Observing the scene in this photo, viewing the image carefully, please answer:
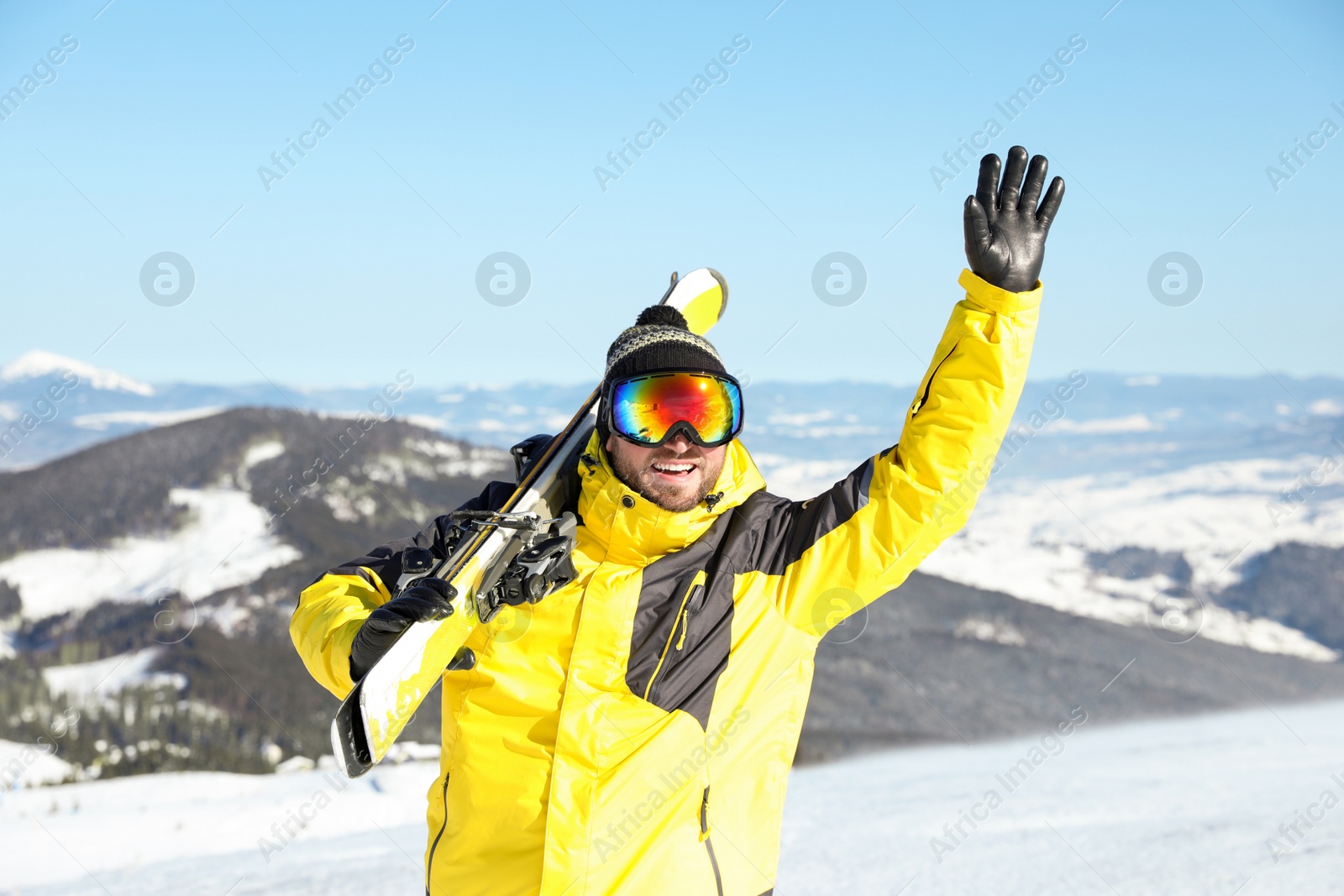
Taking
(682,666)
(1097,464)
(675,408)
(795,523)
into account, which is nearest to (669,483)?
(675,408)

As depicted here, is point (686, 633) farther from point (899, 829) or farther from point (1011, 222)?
point (899, 829)

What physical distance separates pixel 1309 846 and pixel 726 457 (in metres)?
4.43

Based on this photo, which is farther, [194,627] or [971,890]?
[194,627]

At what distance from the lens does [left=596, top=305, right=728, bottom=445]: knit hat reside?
255 centimetres

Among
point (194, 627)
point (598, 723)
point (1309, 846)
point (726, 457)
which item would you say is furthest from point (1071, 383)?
point (194, 627)

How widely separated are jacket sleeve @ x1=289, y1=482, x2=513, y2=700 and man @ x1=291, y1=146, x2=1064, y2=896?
16 millimetres

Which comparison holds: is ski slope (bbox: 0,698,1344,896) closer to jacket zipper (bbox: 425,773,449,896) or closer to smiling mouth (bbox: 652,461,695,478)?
jacket zipper (bbox: 425,773,449,896)

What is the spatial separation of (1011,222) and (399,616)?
1.70 meters

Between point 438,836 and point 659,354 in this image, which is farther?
point 659,354

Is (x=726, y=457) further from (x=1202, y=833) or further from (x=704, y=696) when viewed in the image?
(x=1202, y=833)

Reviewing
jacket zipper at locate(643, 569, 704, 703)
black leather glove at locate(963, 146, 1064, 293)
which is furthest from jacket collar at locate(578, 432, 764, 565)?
black leather glove at locate(963, 146, 1064, 293)

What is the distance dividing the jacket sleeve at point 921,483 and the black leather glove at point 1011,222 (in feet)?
0.12

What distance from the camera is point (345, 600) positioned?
2.54 m

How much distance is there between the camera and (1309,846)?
4840 mm
